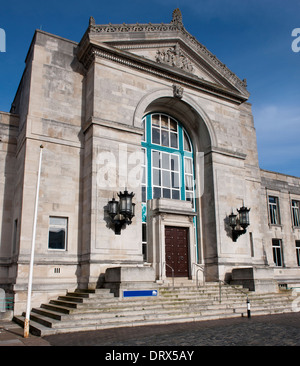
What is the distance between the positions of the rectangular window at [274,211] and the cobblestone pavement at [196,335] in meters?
14.9

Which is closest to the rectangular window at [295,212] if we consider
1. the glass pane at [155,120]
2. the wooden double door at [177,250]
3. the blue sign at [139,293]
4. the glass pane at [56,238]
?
the wooden double door at [177,250]

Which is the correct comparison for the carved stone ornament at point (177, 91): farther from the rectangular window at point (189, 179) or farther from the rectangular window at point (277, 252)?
the rectangular window at point (277, 252)

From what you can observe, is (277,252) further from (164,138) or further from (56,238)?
(56,238)

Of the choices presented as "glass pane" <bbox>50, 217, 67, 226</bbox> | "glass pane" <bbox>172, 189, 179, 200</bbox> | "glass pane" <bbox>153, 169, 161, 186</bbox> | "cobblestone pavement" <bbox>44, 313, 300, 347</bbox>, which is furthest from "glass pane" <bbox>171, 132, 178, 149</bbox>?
"cobblestone pavement" <bbox>44, 313, 300, 347</bbox>

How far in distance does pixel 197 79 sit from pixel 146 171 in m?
6.52

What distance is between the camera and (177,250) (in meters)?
19.2

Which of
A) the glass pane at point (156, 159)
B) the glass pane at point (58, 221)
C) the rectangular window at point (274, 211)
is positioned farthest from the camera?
the rectangular window at point (274, 211)

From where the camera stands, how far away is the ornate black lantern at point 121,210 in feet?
53.4

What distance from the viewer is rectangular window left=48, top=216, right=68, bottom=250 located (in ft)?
54.1

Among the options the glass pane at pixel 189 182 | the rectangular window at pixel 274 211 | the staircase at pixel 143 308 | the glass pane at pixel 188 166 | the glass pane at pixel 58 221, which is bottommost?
the staircase at pixel 143 308

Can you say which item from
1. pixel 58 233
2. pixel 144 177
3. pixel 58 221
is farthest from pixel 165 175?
pixel 58 233

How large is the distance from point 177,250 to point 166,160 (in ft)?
17.3

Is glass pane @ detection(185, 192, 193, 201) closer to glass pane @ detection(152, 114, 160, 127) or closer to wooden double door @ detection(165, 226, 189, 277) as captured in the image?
wooden double door @ detection(165, 226, 189, 277)

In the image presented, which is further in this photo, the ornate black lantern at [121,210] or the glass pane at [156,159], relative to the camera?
Result: the glass pane at [156,159]
